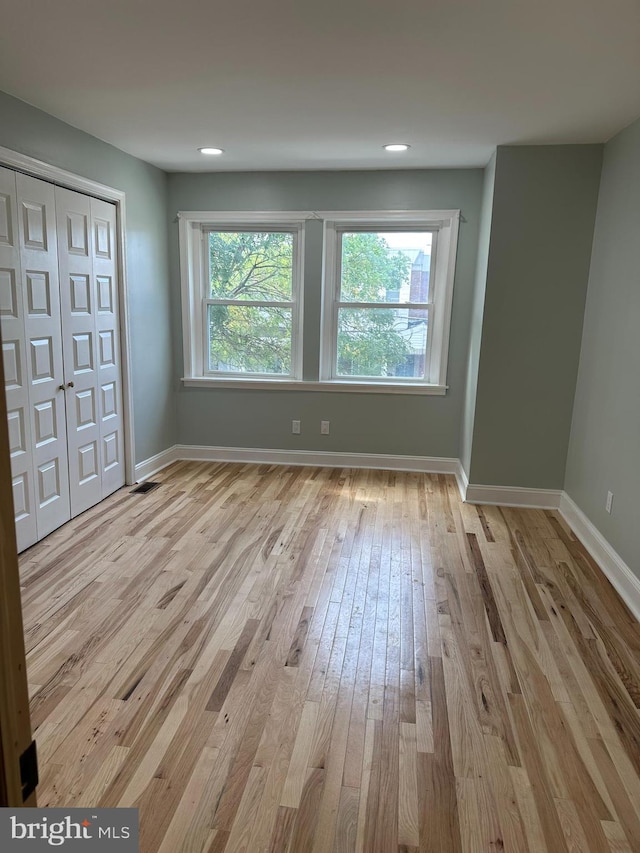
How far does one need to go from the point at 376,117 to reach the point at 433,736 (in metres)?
3.07

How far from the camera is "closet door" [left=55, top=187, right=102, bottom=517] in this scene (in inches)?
134

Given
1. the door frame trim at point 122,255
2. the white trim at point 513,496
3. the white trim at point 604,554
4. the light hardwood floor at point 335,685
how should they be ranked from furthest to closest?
the white trim at point 513,496 < the door frame trim at point 122,255 < the white trim at point 604,554 < the light hardwood floor at point 335,685

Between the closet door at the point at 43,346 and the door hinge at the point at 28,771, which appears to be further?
the closet door at the point at 43,346

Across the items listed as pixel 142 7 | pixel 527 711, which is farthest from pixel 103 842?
pixel 142 7

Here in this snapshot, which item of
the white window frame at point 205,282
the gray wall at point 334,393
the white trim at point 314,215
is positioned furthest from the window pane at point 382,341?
the white trim at point 314,215

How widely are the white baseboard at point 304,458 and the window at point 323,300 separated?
628 millimetres

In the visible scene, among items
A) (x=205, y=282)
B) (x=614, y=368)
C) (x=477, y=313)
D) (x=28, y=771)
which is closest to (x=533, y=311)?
(x=477, y=313)

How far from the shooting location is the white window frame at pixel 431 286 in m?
4.46

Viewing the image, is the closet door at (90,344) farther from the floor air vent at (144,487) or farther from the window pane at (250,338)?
the window pane at (250,338)

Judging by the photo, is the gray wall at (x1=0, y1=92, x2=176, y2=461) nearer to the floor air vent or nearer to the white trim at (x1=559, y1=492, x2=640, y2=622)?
the floor air vent

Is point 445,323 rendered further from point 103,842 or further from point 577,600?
point 103,842

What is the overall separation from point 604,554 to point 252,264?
3.56 m

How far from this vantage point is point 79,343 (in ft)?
11.7

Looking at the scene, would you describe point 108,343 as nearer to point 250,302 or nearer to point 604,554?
point 250,302
